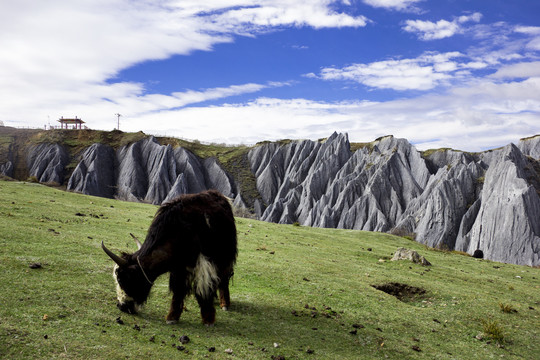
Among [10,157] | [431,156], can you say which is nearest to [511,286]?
[431,156]

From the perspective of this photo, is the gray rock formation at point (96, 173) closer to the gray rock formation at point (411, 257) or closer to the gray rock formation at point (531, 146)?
the gray rock formation at point (411, 257)

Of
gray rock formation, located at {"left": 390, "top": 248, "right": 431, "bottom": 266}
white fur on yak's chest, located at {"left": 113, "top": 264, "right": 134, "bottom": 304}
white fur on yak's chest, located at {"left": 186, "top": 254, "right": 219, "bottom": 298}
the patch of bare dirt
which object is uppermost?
white fur on yak's chest, located at {"left": 186, "top": 254, "right": 219, "bottom": 298}

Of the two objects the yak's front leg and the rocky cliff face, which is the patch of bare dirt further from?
the rocky cliff face

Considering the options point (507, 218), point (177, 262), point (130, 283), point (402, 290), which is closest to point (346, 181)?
point (507, 218)

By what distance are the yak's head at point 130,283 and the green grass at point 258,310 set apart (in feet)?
1.06

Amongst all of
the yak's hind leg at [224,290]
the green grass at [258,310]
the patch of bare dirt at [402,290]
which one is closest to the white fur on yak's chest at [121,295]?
the green grass at [258,310]

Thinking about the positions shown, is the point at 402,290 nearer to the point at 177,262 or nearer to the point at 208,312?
the point at 208,312

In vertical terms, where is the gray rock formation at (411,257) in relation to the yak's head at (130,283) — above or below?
below

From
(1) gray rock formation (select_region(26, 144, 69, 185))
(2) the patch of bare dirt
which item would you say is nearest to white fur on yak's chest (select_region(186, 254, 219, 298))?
(2) the patch of bare dirt

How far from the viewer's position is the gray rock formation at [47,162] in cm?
8819

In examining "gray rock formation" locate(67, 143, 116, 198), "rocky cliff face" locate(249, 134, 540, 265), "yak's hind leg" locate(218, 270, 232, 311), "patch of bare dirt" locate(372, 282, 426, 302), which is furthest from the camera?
"gray rock formation" locate(67, 143, 116, 198)

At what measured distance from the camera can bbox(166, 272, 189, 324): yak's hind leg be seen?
959 centimetres

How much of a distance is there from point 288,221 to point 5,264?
253 ft

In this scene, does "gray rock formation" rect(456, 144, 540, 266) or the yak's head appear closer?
the yak's head
